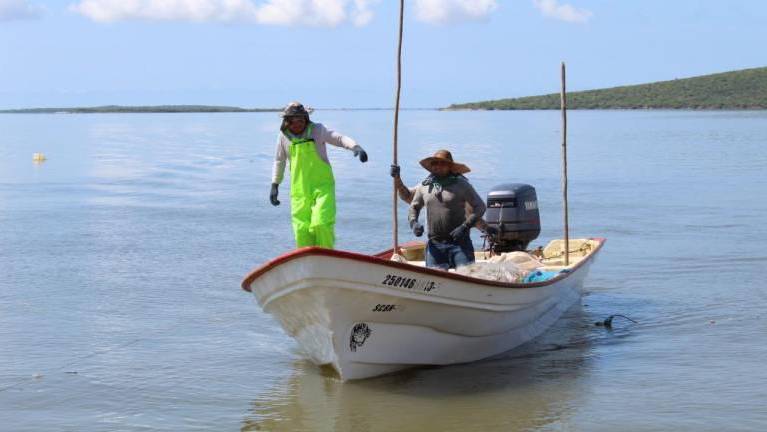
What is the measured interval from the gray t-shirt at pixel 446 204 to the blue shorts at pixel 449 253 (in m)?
0.11

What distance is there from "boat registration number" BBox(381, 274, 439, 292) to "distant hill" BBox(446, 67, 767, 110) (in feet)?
455

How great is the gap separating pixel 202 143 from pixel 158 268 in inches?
1914

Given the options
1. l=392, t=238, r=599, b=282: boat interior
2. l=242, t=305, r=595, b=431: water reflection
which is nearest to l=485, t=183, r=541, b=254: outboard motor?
l=392, t=238, r=599, b=282: boat interior

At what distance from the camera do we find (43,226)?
74.8 ft

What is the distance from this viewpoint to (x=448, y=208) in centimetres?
1142

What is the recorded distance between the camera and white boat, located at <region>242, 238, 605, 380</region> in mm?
9602

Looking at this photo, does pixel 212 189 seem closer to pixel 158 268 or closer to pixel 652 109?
pixel 158 268

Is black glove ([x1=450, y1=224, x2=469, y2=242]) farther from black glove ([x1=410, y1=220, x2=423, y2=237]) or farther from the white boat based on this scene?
the white boat

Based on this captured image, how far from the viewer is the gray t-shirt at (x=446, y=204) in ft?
37.4

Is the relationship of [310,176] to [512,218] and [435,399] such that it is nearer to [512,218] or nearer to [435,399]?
[435,399]

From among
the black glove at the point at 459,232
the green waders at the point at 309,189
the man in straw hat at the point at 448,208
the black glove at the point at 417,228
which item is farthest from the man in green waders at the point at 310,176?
the black glove at the point at 459,232

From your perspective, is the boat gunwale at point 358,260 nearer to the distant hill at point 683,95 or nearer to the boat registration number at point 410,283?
the boat registration number at point 410,283

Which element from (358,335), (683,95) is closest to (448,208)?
(358,335)

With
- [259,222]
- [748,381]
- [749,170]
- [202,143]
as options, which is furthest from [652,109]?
[748,381]
